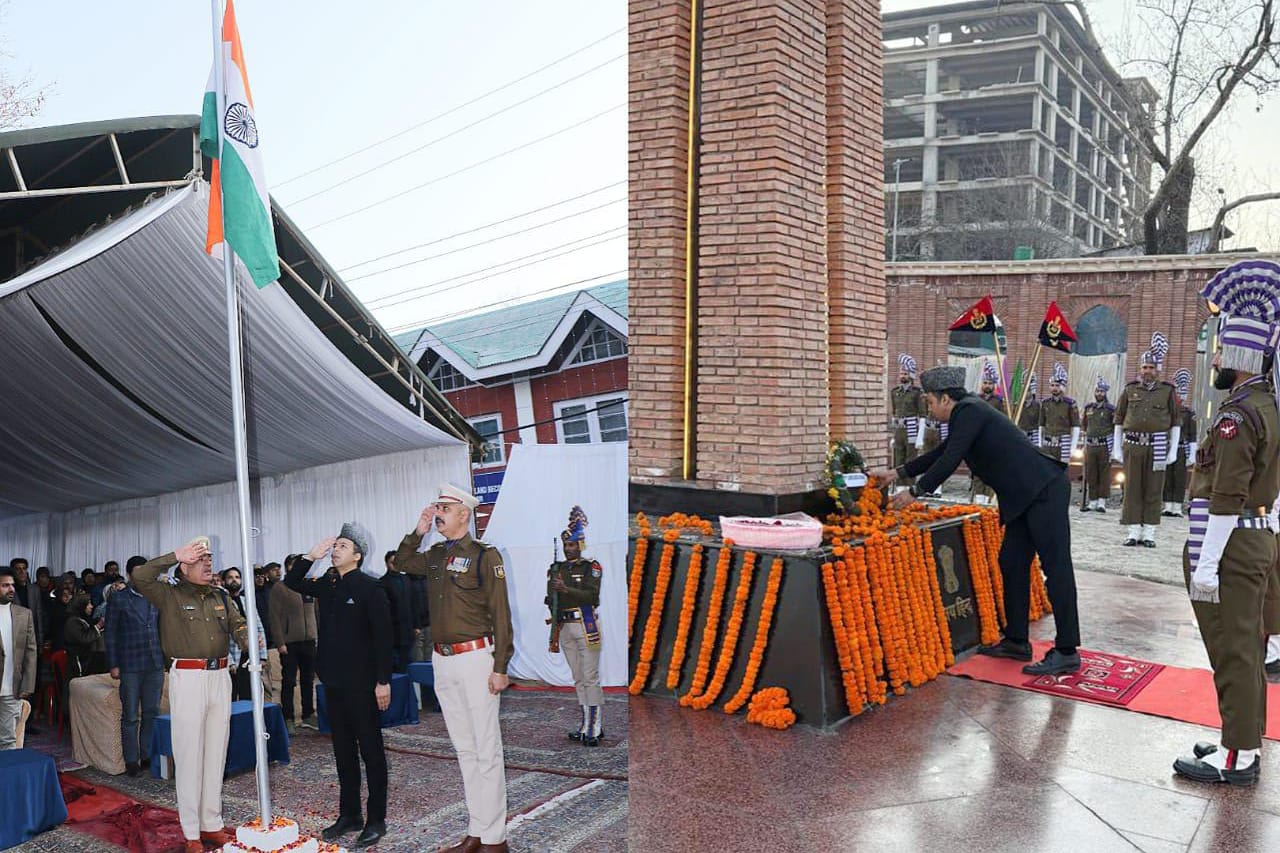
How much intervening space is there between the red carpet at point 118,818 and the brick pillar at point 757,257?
3.59 meters

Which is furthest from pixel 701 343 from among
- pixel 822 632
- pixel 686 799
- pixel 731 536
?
pixel 686 799

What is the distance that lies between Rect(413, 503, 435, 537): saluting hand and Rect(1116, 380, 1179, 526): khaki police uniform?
10.1 meters

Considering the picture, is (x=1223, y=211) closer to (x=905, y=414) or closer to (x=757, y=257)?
(x=905, y=414)

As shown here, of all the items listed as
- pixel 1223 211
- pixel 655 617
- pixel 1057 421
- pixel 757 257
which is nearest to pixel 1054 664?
pixel 655 617

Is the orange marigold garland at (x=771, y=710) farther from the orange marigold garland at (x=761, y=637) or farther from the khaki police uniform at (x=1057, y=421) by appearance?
the khaki police uniform at (x=1057, y=421)

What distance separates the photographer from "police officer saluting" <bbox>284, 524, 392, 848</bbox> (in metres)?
1.85

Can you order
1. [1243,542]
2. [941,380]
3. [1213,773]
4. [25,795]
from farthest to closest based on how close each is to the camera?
[941,380]
[1213,773]
[1243,542]
[25,795]

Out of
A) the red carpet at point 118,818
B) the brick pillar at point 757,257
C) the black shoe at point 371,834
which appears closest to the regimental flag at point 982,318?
the brick pillar at point 757,257

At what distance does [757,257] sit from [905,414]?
10.4 meters

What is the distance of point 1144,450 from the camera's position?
412 inches

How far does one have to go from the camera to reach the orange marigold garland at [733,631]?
4.48m

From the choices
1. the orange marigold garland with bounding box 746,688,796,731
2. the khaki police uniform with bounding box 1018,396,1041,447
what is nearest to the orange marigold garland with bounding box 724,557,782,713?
the orange marigold garland with bounding box 746,688,796,731

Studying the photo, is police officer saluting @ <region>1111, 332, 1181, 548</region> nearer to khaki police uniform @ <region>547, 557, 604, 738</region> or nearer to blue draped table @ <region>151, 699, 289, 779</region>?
khaki police uniform @ <region>547, 557, 604, 738</region>

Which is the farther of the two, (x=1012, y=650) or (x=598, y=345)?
(x=1012, y=650)
